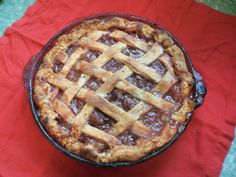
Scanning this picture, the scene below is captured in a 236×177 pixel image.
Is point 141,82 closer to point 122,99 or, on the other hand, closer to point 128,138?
point 122,99

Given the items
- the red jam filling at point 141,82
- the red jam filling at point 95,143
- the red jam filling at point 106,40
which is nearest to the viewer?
the red jam filling at point 95,143

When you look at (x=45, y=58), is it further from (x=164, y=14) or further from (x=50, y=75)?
(x=164, y=14)

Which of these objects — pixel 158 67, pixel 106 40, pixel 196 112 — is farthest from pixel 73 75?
pixel 196 112

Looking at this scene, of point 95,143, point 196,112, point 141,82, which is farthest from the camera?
point 196,112

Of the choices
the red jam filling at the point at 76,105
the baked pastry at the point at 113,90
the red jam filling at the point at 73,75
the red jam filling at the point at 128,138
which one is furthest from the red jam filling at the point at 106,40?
the red jam filling at the point at 128,138

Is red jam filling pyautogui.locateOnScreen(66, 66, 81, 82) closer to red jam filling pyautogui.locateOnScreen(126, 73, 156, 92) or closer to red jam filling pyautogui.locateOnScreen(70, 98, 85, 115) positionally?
red jam filling pyautogui.locateOnScreen(70, 98, 85, 115)

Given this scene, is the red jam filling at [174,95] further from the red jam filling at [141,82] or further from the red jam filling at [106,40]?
the red jam filling at [106,40]

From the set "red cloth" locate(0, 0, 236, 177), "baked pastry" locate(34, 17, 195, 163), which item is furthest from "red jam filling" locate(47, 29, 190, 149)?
"red cloth" locate(0, 0, 236, 177)
